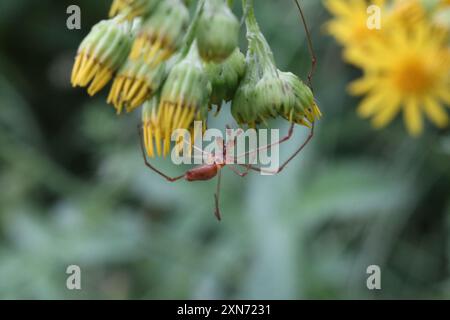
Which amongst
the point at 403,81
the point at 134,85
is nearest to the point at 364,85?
the point at 403,81

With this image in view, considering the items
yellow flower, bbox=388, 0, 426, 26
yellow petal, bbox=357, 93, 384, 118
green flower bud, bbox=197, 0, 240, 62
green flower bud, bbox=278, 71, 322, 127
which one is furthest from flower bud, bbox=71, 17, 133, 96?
yellow petal, bbox=357, 93, 384, 118

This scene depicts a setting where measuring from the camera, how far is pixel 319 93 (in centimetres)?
521

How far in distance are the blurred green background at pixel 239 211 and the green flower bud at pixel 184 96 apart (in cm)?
206

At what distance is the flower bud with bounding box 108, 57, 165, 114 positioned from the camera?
2.16 meters

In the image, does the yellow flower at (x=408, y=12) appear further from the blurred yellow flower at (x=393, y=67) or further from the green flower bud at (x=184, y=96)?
the green flower bud at (x=184, y=96)

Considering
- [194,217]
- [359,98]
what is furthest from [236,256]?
[359,98]

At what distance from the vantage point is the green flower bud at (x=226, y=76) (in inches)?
93.3

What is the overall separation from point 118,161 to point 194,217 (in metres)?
0.56

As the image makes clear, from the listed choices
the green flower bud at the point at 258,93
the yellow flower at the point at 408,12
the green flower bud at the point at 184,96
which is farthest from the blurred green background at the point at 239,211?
the green flower bud at the point at 184,96

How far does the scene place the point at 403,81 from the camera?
480 centimetres

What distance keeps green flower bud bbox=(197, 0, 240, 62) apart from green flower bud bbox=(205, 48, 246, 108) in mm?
228

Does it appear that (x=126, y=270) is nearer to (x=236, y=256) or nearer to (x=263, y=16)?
(x=236, y=256)

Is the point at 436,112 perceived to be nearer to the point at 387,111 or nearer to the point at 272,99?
the point at 387,111

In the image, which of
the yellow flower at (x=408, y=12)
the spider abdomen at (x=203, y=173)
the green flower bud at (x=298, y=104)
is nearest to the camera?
the green flower bud at (x=298, y=104)
